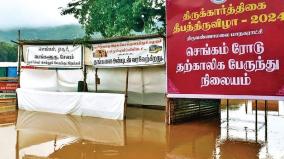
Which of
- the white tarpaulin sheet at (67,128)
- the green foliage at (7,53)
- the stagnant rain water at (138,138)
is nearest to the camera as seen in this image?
the stagnant rain water at (138,138)

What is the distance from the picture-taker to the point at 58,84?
18250mm

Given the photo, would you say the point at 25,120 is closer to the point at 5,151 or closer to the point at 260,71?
the point at 5,151

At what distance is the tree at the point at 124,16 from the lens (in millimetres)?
18031

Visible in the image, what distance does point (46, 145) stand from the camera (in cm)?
934

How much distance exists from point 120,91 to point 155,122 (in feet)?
14.9

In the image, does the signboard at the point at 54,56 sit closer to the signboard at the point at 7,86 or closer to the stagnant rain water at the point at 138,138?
the stagnant rain water at the point at 138,138

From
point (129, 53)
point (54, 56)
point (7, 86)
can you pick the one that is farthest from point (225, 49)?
point (7, 86)

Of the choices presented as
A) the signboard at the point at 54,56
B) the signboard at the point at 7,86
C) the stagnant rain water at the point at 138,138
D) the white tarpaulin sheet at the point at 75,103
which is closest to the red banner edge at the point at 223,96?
the stagnant rain water at the point at 138,138

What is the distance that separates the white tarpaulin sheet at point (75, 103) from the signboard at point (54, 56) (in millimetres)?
1502

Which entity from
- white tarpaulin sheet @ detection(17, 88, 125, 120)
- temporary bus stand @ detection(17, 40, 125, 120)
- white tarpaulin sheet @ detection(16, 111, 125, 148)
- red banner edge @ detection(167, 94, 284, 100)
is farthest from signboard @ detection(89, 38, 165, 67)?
white tarpaulin sheet @ detection(16, 111, 125, 148)

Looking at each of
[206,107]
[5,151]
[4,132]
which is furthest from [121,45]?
[5,151]

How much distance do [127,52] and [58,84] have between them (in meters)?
5.92

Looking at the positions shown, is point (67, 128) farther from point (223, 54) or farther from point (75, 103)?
point (223, 54)

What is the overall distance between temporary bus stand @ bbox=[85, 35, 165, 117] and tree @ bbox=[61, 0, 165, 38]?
2.73m
